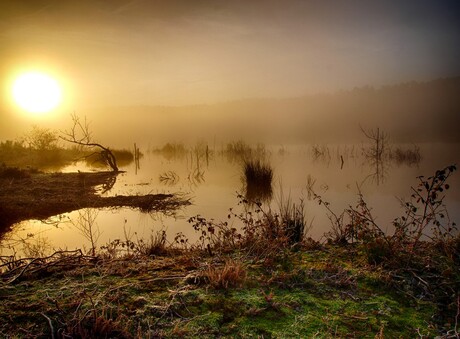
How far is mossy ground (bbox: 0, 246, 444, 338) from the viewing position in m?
2.99

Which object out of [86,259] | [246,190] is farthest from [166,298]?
[246,190]

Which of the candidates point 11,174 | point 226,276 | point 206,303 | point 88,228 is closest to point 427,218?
point 226,276

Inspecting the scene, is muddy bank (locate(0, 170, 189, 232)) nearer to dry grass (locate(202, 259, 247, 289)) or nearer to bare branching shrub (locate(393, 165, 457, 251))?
dry grass (locate(202, 259, 247, 289))

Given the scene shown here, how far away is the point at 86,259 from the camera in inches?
187

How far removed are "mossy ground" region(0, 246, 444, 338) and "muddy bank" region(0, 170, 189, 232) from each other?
24.3 feet

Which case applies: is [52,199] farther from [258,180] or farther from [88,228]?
[258,180]

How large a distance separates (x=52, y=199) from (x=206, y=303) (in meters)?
12.1

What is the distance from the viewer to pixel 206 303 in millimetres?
3461

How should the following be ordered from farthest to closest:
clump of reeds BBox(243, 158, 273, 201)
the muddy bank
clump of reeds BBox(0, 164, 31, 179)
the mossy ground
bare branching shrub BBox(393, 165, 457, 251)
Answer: clump of reeds BBox(0, 164, 31, 179) → clump of reeds BBox(243, 158, 273, 201) → the muddy bank → bare branching shrub BBox(393, 165, 457, 251) → the mossy ground

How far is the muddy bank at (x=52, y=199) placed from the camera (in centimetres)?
1165

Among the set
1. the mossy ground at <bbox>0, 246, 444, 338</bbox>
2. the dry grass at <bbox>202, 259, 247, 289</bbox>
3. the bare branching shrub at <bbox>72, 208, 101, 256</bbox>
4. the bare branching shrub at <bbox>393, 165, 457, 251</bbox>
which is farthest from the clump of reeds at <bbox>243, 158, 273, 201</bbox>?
the dry grass at <bbox>202, 259, 247, 289</bbox>

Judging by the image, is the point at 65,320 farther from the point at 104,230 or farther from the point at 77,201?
the point at 77,201

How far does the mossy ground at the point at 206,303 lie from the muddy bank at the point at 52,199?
24.3ft

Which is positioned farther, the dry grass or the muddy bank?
the muddy bank
